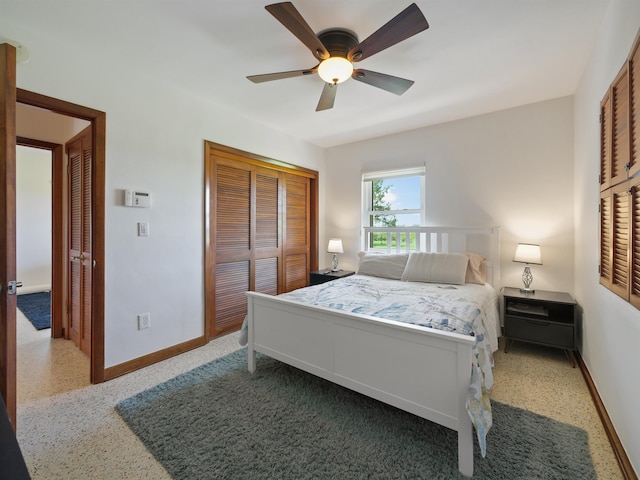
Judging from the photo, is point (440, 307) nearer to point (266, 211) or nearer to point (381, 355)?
point (381, 355)

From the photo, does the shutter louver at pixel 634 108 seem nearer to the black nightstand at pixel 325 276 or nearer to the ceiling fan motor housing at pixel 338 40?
the ceiling fan motor housing at pixel 338 40

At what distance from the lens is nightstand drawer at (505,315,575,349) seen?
95.0 inches

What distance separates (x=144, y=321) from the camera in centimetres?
246

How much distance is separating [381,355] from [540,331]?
6.02 feet

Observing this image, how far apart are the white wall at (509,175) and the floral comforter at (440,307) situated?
0.82 metres

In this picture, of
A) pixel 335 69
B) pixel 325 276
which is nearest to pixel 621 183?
pixel 335 69

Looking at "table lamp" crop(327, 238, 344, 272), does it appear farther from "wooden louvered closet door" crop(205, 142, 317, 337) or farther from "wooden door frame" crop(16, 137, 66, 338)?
"wooden door frame" crop(16, 137, 66, 338)

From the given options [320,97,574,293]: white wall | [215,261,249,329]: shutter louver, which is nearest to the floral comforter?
[320,97,574,293]: white wall

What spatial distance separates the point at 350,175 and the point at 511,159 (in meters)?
2.06

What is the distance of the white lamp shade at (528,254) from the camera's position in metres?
2.74

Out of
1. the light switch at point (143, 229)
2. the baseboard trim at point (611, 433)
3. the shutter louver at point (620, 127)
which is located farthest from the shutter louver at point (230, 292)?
the shutter louver at point (620, 127)

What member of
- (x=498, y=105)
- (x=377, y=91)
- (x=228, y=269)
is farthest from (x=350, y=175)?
(x=228, y=269)

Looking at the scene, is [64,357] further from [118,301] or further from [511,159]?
[511,159]

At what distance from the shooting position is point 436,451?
148 centimetres
